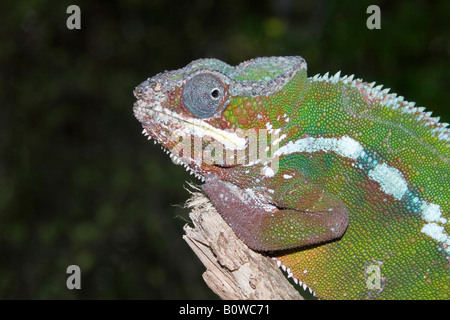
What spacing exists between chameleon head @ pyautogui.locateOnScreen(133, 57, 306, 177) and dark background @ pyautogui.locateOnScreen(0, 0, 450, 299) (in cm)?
476

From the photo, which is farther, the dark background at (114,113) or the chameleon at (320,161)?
the dark background at (114,113)

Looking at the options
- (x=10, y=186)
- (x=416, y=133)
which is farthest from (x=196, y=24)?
(x=416, y=133)

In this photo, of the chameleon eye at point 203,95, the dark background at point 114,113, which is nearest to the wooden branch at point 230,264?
the chameleon eye at point 203,95

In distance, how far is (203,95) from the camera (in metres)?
2.76

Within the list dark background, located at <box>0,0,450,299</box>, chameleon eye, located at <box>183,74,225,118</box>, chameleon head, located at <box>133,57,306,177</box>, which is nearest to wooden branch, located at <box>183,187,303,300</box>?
chameleon head, located at <box>133,57,306,177</box>

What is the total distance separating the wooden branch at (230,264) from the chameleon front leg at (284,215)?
0.29 feet

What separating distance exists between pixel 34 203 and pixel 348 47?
612 cm

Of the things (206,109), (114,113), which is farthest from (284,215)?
(114,113)

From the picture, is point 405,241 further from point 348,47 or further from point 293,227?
point 348,47

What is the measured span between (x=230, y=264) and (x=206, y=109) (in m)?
0.93

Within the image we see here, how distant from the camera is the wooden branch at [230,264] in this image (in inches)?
108

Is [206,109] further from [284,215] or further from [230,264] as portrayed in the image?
[230,264]

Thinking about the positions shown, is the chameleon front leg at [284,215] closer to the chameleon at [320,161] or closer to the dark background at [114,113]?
the chameleon at [320,161]
